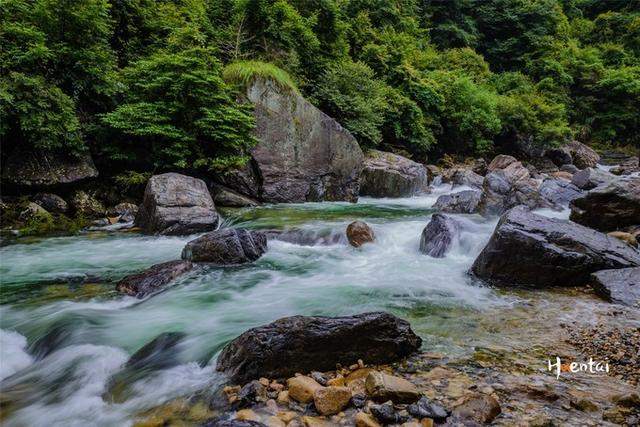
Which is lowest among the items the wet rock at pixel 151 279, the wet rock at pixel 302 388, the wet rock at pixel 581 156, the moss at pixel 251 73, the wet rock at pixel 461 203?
the wet rock at pixel 151 279

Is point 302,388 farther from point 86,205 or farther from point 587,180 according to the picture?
point 587,180

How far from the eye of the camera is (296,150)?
1235 cm

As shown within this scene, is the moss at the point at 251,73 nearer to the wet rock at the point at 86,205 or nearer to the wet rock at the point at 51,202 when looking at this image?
the wet rock at the point at 86,205

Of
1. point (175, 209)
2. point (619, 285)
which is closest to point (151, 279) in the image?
point (175, 209)

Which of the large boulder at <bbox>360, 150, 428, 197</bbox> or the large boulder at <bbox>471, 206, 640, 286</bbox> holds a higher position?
the large boulder at <bbox>360, 150, 428, 197</bbox>

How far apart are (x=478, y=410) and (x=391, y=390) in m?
0.55

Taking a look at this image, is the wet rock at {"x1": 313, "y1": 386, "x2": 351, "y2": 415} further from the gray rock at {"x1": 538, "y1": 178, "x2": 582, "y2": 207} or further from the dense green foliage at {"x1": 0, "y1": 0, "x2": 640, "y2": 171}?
the gray rock at {"x1": 538, "y1": 178, "x2": 582, "y2": 207}

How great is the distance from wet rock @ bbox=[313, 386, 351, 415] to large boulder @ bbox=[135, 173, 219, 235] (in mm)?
6547

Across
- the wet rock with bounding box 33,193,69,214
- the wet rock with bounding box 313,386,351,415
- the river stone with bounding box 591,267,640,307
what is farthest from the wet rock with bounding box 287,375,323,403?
the wet rock with bounding box 33,193,69,214

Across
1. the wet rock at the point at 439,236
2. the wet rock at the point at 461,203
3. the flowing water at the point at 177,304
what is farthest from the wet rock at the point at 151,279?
the wet rock at the point at 461,203

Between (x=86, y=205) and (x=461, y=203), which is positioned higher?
(x=461, y=203)

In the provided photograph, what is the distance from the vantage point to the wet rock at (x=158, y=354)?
365cm

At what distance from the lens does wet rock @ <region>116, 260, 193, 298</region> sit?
5.49 metres

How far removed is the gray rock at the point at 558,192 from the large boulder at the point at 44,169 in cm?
1224
